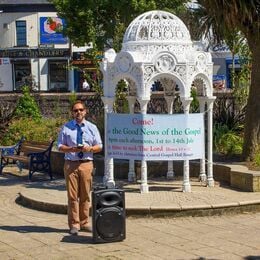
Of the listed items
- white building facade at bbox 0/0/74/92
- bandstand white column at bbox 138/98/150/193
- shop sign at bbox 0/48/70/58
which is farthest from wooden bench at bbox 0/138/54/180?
white building facade at bbox 0/0/74/92

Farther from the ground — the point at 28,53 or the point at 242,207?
Result: the point at 28,53

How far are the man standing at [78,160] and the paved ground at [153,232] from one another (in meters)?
0.38

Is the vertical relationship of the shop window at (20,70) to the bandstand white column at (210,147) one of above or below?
above

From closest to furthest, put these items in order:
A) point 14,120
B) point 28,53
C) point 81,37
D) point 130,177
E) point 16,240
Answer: point 16,240 < point 130,177 < point 14,120 < point 81,37 < point 28,53

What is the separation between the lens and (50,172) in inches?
580

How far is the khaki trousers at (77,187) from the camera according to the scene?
9.16m

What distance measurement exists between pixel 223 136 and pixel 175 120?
187 inches

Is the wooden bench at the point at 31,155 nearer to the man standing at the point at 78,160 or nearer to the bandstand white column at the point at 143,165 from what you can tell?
the bandstand white column at the point at 143,165

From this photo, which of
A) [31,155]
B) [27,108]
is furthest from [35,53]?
[31,155]

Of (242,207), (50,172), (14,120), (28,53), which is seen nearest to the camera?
(242,207)

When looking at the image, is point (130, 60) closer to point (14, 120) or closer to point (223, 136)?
point (223, 136)

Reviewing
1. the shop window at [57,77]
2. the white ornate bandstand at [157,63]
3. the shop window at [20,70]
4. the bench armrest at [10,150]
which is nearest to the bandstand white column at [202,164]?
the white ornate bandstand at [157,63]

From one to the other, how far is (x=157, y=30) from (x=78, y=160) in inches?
140

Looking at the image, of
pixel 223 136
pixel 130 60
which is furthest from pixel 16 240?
pixel 223 136
